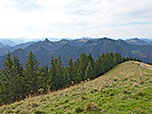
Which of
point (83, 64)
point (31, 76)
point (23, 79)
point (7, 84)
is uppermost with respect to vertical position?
point (83, 64)


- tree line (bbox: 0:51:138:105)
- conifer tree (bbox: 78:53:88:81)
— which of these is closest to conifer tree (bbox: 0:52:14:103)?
tree line (bbox: 0:51:138:105)

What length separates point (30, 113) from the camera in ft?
30.9

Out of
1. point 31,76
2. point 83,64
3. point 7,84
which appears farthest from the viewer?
point 83,64

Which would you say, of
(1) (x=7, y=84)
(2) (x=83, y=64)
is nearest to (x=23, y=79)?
(1) (x=7, y=84)

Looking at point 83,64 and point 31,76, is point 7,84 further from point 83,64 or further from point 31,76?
point 83,64

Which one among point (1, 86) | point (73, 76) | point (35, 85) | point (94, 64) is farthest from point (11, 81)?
point (94, 64)

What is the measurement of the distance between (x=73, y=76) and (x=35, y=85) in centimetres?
2160

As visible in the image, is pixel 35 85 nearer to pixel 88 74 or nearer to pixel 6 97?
pixel 6 97

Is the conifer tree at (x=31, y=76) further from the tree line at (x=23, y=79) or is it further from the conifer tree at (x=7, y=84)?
the conifer tree at (x=7, y=84)

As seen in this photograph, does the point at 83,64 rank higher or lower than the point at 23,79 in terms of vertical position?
higher

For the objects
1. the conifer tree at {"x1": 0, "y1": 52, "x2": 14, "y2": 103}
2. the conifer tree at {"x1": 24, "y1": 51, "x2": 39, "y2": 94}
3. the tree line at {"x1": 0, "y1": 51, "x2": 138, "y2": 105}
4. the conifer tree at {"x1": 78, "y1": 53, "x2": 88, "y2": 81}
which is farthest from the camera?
the conifer tree at {"x1": 78, "y1": 53, "x2": 88, "y2": 81}

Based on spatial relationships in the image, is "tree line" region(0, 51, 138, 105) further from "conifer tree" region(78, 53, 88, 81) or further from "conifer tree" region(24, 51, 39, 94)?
"conifer tree" region(78, 53, 88, 81)

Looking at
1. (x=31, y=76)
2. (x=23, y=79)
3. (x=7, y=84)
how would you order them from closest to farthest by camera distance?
(x=7, y=84) < (x=23, y=79) < (x=31, y=76)

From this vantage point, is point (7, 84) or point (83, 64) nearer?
point (7, 84)
